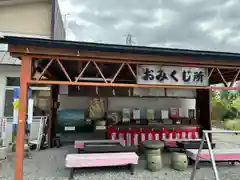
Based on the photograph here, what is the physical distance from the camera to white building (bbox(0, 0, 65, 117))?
371 inches

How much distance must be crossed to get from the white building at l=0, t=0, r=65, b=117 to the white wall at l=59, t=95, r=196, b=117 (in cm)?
118

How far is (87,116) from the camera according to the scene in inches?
409

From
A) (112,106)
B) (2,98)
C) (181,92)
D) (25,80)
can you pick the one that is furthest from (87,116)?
(25,80)

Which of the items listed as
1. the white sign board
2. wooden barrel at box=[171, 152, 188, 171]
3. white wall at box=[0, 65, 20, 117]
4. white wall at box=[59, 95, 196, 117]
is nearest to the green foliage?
white wall at box=[59, 95, 196, 117]

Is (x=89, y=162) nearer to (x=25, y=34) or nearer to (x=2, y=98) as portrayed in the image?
(x=2, y=98)

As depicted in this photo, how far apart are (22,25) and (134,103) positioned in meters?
7.05

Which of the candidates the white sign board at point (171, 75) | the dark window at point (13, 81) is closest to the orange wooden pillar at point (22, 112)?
the white sign board at point (171, 75)

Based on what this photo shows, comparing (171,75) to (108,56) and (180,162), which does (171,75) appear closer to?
(108,56)

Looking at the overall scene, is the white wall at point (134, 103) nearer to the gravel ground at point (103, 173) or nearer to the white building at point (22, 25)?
the white building at point (22, 25)

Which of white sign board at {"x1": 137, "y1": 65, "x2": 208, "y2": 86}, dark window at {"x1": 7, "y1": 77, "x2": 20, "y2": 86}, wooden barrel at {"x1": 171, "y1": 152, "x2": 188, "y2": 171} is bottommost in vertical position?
wooden barrel at {"x1": 171, "y1": 152, "x2": 188, "y2": 171}

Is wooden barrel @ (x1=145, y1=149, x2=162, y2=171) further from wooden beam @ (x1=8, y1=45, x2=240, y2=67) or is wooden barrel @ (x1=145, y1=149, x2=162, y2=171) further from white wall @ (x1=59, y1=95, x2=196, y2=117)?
white wall @ (x1=59, y1=95, x2=196, y2=117)

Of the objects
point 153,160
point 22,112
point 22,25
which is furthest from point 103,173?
point 22,25

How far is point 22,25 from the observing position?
32.8ft

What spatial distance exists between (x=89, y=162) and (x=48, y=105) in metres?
5.43
